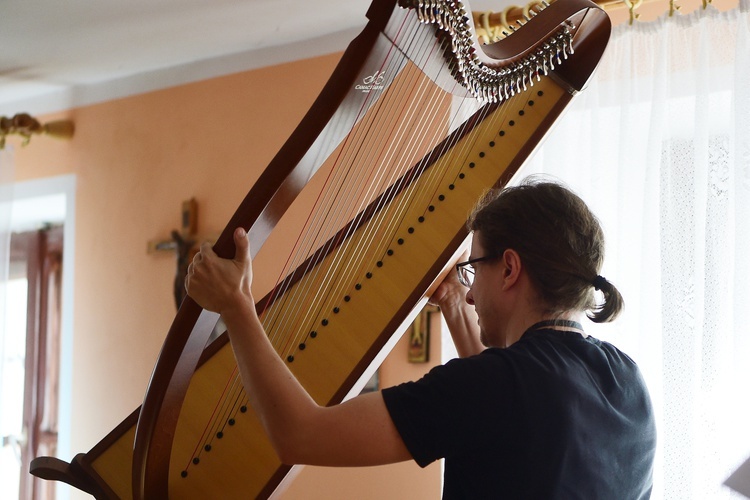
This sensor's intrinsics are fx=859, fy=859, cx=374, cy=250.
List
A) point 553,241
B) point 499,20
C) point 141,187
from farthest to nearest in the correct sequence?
point 141,187 → point 499,20 → point 553,241

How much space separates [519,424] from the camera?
1031 mm

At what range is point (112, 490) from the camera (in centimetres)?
127

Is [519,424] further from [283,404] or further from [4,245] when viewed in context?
[4,245]

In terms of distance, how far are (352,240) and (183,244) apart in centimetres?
161

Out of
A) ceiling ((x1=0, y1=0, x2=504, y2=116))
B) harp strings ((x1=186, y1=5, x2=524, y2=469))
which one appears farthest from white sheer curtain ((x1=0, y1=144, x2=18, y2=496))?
harp strings ((x1=186, y1=5, x2=524, y2=469))

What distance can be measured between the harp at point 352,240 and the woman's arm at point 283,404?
0.02 m

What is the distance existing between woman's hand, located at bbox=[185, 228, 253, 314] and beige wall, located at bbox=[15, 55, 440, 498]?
193cm

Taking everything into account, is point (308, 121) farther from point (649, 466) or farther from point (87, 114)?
point (87, 114)

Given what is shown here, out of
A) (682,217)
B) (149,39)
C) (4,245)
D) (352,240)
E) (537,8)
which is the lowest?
(352,240)

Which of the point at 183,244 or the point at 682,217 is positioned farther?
the point at 183,244

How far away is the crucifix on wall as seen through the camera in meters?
3.11

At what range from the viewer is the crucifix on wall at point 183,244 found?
311cm

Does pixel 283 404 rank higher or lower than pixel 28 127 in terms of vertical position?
lower

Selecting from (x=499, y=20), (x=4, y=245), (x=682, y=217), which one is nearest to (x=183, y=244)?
(x=4, y=245)
